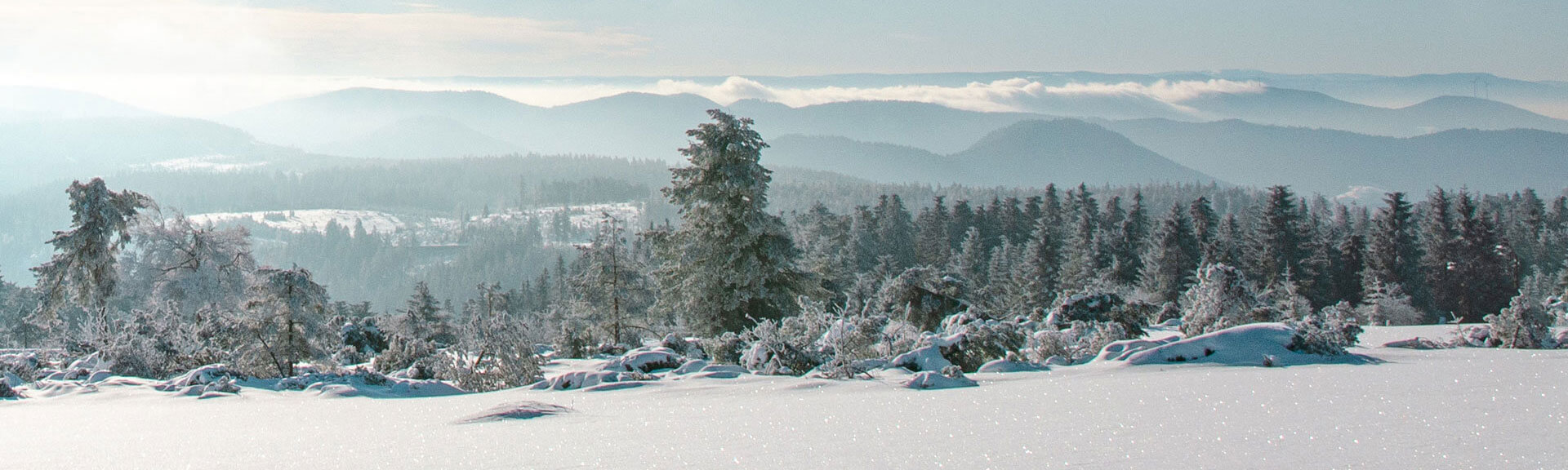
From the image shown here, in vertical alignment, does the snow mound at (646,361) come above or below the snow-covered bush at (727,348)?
above

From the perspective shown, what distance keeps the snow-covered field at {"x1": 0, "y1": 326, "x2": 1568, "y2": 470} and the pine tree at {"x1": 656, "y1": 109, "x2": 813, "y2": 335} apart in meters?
13.8

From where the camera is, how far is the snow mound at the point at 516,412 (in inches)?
219

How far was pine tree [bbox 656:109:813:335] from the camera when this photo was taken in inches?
830

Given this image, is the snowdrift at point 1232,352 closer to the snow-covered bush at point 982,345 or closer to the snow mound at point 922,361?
the snow-covered bush at point 982,345

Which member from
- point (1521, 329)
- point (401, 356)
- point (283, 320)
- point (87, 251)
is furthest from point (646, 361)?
point (87, 251)

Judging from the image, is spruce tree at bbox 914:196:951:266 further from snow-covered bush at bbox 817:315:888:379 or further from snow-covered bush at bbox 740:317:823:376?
snow-covered bush at bbox 740:317:823:376

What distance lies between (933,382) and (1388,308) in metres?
39.0

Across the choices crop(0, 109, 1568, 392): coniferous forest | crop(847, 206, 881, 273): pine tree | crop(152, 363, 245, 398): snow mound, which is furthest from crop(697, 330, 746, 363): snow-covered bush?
crop(847, 206, 881, 273): pine tree

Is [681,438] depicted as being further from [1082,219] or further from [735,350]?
[1082,219]

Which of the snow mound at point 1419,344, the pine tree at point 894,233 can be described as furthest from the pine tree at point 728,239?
the pine tree at point 894,233

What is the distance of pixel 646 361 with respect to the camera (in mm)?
9125

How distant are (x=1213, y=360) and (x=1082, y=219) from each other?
5214cm

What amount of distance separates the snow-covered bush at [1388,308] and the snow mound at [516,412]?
118ft

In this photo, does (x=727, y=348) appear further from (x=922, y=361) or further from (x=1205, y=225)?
(x=1205, y=225)
